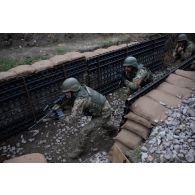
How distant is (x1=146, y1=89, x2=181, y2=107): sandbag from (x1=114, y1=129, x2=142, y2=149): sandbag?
Result: 0.71 metres

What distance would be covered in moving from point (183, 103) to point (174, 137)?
0.80m

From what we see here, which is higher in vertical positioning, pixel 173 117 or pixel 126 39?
pixel 126 39

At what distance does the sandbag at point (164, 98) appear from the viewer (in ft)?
13.6

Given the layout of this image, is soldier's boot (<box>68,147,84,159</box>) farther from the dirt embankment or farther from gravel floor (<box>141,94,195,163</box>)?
the dirt embankment

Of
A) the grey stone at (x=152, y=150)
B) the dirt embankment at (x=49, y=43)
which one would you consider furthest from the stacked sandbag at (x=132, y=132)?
the dirt embankment at (x=49, y=43)

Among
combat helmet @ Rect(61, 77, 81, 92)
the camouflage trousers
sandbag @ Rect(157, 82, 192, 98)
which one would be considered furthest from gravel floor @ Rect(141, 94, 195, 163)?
combat helmet @ Rect(61, 77, 81, 92)

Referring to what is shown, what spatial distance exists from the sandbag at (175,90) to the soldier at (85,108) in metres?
1.06

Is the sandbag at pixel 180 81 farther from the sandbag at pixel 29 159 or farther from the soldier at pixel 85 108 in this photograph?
the sandbag at pixel 29 159

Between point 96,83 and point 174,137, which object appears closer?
point 174,137

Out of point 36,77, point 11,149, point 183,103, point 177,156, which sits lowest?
point 11,149

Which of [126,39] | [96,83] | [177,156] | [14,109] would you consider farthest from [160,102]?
[126,39]

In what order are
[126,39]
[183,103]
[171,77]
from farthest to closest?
[126,39] < [171,77] < [183,103]

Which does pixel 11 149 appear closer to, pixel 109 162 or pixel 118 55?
pixel 109 162

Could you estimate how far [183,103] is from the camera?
416 centimetres
